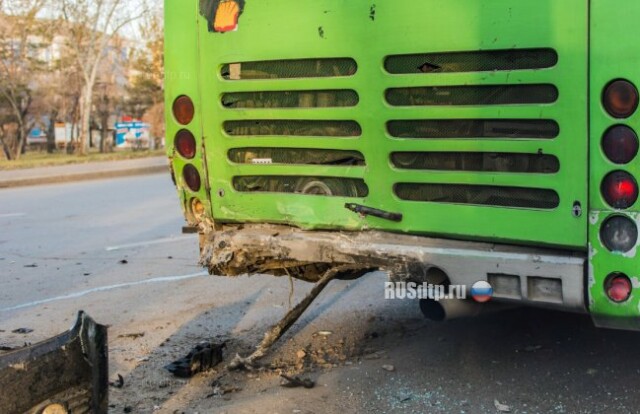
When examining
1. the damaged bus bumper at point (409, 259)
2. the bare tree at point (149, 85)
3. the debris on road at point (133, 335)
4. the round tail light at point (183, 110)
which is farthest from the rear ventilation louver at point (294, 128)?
the bare tree at point (149, 85)

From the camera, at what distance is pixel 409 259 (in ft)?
12.2

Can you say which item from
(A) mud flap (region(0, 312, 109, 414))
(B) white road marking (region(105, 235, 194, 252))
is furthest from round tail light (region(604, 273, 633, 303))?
(B) white road marking (region(105, 235, 194, 252))

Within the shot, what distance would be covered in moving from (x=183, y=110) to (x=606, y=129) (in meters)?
2.44

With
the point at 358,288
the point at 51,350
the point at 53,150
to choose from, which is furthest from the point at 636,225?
the point at 53,150

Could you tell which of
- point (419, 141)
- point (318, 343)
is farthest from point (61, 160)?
point (419, 141)

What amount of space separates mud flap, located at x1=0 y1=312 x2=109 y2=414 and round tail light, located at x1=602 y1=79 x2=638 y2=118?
244 centimetres

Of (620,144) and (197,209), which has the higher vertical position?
(620,144)

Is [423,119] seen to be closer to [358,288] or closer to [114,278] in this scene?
[358,288]

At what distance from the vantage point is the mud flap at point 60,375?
237 centimetres

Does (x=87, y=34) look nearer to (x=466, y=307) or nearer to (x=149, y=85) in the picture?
(x=149, y=85)

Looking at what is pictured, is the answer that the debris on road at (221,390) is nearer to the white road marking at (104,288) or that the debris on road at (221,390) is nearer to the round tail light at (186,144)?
the round tail light at (186,144)

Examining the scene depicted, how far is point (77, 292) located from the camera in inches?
257

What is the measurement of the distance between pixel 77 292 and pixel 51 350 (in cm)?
424

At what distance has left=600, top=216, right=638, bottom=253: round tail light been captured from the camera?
3.20 meters
